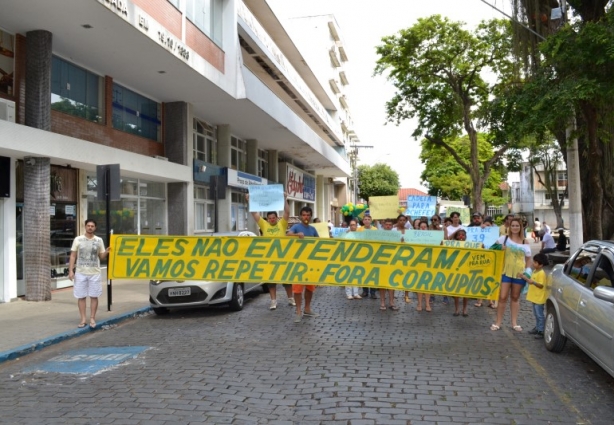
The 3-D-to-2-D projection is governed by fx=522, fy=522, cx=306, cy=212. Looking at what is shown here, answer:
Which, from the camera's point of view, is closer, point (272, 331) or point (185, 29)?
point (272, 331)

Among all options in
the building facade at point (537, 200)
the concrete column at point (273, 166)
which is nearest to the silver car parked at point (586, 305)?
the concrete column at point (273, 166)

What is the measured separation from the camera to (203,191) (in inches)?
832

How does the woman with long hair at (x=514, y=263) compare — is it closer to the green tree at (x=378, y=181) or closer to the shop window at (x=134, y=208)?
the shop window at (x=134, y=208)

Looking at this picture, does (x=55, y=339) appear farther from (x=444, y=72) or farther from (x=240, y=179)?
(x=444, y=72)

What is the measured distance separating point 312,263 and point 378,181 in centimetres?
6481

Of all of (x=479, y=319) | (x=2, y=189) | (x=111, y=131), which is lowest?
(x=479, y=319)

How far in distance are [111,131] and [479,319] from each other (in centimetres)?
1139

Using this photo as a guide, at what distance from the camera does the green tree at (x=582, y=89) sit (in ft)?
33.3

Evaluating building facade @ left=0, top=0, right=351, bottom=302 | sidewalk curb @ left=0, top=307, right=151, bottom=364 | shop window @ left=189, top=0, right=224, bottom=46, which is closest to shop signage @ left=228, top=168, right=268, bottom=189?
building facade @ left=0, top=0, right=351, bottom=302

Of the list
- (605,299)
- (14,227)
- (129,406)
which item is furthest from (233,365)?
(14,227)

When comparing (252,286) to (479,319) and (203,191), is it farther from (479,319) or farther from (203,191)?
(203,191)

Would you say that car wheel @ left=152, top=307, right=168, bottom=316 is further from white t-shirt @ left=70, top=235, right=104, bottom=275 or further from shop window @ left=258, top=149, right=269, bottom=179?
shop window @ left=258, top=149, right=269, bottom=179

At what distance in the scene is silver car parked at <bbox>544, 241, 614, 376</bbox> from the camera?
4.87m

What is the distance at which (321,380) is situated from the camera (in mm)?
5449
